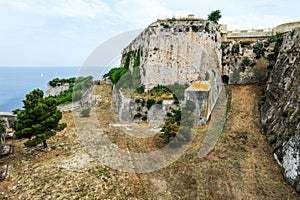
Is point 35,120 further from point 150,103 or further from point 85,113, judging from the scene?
point 150,103

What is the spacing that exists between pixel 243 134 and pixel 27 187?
1227 centimetres

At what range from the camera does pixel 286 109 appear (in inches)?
544

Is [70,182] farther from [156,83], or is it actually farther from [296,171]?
[156,83]

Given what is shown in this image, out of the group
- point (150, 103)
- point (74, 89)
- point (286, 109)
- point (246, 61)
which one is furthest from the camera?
point (74, 89)

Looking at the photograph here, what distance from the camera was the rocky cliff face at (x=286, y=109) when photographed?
36.1 ft

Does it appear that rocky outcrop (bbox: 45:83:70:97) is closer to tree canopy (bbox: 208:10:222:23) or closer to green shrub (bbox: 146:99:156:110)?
green shrub (bbox: 146:99:156:110)

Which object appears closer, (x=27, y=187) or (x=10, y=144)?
(x=27, y=187)

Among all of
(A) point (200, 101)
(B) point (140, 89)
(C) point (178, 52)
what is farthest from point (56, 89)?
(A) point (200, 101)

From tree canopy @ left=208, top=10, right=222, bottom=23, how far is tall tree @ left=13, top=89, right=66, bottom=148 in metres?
15.9

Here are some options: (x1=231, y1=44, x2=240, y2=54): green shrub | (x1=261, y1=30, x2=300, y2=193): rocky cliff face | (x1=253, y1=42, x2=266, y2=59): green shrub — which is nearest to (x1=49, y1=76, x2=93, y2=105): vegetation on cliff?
Result: (x1=231, y1=44, x2=240, y2=54): green shrub

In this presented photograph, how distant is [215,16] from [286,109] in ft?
37.2

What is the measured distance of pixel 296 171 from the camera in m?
10.4

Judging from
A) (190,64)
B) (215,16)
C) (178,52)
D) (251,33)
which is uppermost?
(215,16)

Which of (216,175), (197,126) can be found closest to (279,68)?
(197,126)
